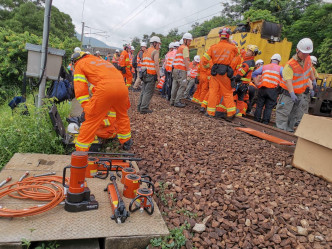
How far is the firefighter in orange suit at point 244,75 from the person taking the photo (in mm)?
6981

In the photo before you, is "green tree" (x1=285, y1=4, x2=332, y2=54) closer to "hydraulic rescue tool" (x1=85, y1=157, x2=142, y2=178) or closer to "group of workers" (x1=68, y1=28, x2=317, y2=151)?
"group of workers" (x1=68, y1=28, x2=317, y2=151)

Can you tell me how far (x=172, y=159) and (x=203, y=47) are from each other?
36.5 feet

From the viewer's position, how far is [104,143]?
4602 millimetres

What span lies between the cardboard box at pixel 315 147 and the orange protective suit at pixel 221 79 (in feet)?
9.60

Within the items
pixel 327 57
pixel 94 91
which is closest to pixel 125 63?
pixel 94 91

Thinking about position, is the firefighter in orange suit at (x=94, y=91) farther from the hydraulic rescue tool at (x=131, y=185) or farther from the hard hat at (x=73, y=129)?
the hydraulic rescue tool at (x=131, y=185)

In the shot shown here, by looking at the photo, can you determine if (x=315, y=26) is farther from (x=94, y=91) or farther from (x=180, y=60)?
(x=94, y=91)

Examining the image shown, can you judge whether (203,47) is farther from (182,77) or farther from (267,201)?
(267,201)

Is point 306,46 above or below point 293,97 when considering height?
above

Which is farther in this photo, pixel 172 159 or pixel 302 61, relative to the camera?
pixel 302 61

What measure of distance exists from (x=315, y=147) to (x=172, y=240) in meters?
2.37

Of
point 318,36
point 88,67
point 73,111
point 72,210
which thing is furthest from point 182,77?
point 318,36

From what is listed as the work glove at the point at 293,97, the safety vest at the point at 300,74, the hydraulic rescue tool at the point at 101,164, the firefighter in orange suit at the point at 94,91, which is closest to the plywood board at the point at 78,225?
the hydraulic rescue tool at the point at 101,164

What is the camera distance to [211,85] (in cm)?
657
